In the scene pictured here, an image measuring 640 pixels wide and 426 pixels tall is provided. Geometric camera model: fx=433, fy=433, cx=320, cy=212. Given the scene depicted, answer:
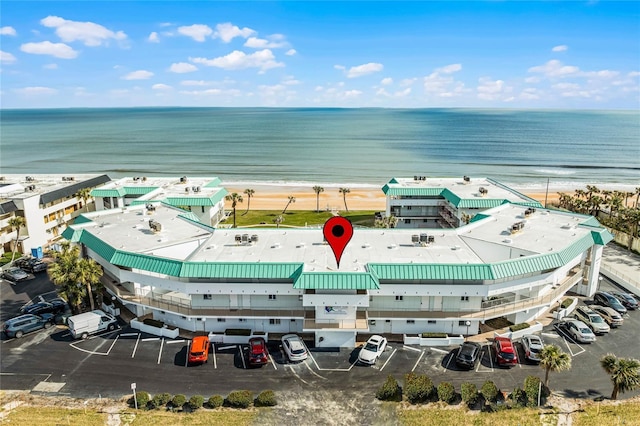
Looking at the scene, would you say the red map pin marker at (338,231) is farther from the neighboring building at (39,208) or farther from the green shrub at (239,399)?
the neighboring building at (39,208)

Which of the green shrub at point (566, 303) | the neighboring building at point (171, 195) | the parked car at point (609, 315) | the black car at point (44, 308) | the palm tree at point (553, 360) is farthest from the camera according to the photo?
the neighboring building at point (171, 195)

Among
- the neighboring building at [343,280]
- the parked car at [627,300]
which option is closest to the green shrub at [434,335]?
the neighboring building at [343,280]

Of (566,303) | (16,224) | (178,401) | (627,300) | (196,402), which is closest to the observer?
(196,402)

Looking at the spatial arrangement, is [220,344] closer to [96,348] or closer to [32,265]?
[96,348]

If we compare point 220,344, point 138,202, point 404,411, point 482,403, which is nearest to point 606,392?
point 482,403

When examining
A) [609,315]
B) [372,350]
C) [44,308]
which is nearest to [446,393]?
[372,350]

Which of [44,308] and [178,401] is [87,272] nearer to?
[44,308]

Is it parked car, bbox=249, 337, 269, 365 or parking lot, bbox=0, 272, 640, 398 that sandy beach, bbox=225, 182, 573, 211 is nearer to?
parking lot, bbox=0, 272, 640, 398
